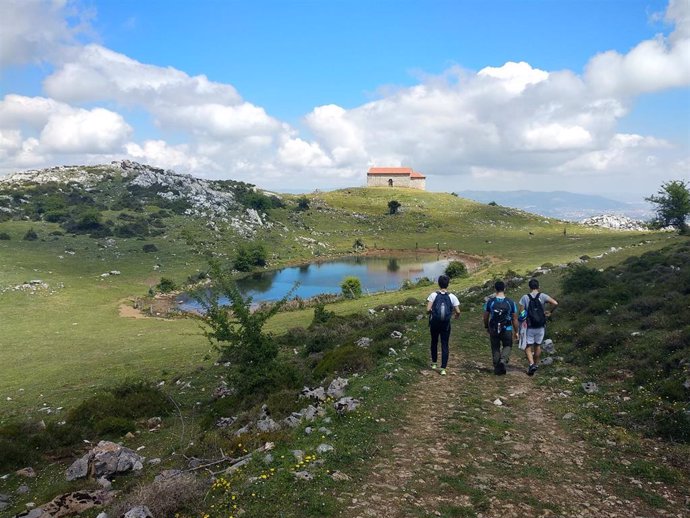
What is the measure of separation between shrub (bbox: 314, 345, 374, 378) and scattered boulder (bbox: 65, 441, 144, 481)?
7.26 metres

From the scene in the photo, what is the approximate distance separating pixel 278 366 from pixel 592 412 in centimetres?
1088

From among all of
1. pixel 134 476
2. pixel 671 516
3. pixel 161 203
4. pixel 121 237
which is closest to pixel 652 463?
pixel 671 516

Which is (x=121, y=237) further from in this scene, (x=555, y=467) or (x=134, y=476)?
(x=555, y=467)

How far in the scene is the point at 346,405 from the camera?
11609 millimetres

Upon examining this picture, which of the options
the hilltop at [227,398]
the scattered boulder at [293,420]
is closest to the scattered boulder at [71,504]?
the hilltop at [227,398]

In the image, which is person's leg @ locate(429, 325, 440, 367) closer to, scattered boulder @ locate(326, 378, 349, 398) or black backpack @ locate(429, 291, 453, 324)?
black backpack @ locate(429, 291, 453, 324)

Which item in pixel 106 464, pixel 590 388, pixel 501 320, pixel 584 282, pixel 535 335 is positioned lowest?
pixel 106 464

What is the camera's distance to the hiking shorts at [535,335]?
49.2ft

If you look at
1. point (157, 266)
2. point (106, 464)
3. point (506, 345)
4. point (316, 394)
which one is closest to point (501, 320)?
point (506, 345)

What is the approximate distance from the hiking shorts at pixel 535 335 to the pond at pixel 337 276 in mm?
42486

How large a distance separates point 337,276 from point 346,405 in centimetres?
6378

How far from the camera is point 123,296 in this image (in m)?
55.2

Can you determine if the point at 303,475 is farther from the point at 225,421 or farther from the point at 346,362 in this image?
the point at 346,362

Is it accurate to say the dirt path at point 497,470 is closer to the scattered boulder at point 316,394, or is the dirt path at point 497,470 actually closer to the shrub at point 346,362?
the scattered boulder at point 316,394
